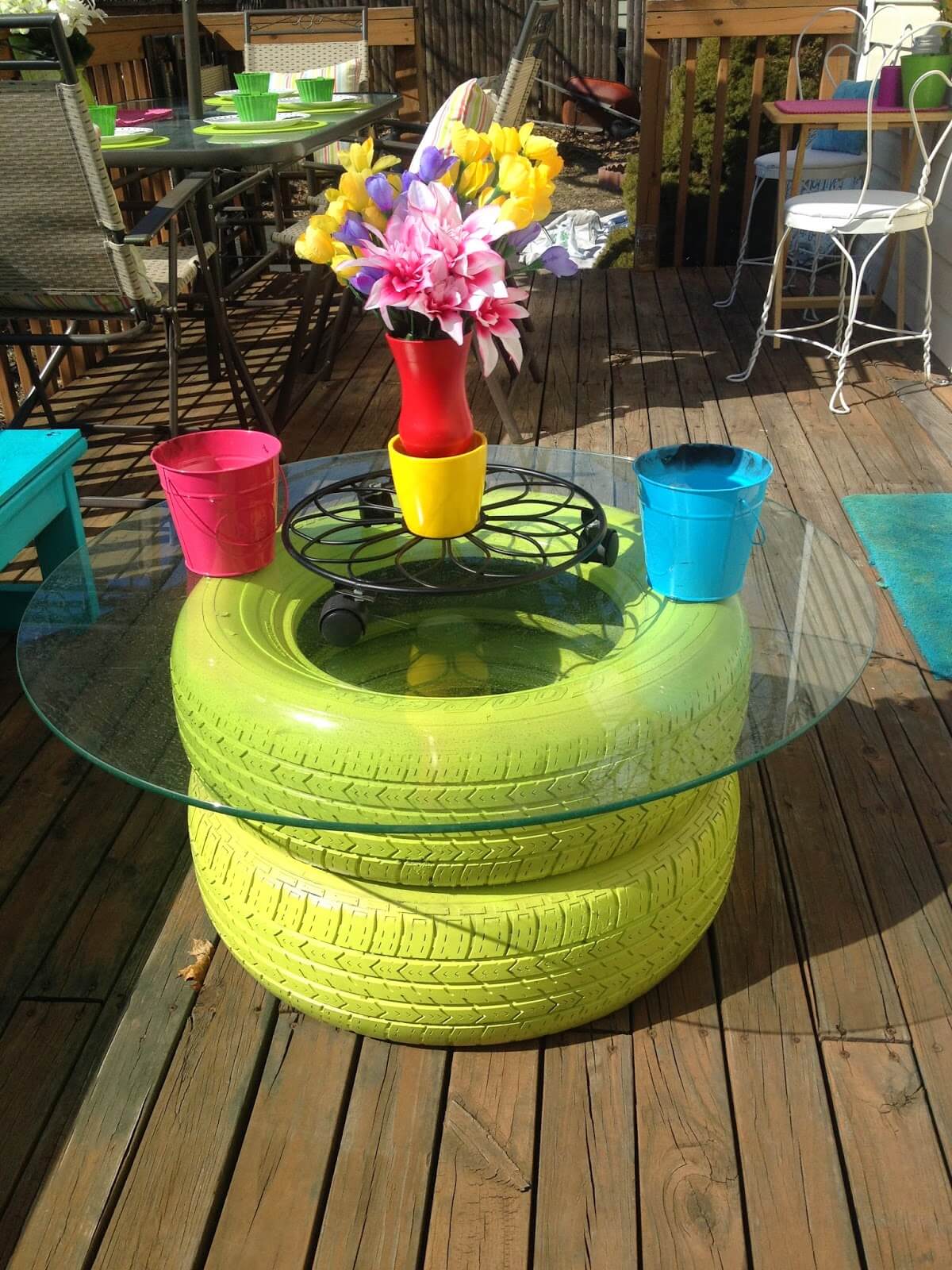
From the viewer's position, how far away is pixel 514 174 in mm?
1415

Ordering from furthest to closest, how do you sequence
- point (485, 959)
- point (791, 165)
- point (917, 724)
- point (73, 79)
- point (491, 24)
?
point (491, 24), point (791, 165), point (73, 79), point (917, 724), point (485, 959)

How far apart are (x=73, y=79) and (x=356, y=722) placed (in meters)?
2.31

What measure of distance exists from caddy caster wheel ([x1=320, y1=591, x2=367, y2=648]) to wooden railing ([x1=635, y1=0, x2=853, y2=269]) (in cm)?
455

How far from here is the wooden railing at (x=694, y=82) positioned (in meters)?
5.46

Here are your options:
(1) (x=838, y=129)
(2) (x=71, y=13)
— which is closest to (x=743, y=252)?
(1) (x=838, y=129)

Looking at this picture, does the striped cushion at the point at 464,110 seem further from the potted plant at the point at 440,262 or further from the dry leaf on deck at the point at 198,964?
the dry leaf on deck at the point at 198,964

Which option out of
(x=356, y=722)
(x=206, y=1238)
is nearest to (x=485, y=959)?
(x=356, y=722)

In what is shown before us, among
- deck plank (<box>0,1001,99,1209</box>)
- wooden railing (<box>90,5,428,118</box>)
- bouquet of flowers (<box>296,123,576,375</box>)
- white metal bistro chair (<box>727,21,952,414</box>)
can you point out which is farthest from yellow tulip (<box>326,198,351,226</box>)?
wooden railing (<box>90,5,428,118</box>)

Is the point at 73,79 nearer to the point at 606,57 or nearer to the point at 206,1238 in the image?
the point at 206,1238

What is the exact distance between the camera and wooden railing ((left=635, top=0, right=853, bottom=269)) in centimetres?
546

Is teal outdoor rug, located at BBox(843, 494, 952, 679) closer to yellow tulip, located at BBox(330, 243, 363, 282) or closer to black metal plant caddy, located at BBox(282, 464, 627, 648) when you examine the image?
black metal plant caddy, located at BBox(282, 464, 627, 648)

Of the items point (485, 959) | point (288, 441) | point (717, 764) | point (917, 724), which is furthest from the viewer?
point (288, 441)

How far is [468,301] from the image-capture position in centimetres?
141

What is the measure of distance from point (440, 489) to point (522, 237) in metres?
0.37
